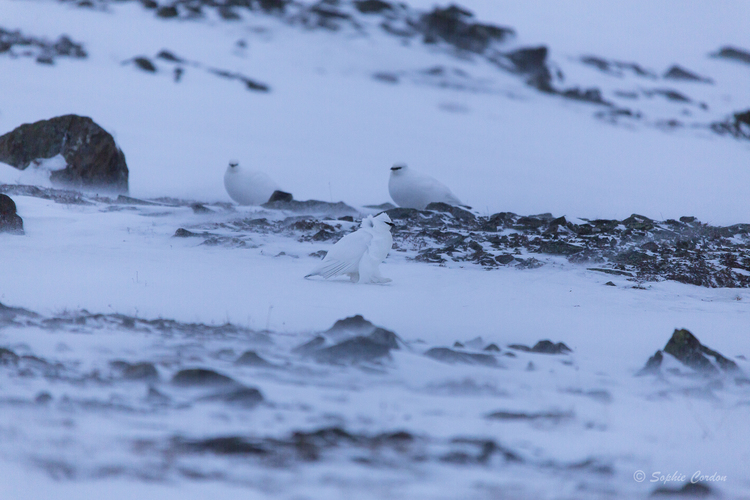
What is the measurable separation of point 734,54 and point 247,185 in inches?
1147

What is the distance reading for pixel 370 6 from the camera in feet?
85.4

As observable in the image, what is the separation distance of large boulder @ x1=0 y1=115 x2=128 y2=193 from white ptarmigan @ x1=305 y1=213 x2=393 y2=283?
6374 millimetres

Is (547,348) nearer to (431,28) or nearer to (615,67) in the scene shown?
(431,28)

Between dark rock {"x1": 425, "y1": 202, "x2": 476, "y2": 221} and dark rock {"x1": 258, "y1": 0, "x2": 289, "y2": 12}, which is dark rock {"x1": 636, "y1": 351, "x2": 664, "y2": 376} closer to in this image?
dark rock {"x1": 425, "y1": 202, "x2": 476, "y2": 221}

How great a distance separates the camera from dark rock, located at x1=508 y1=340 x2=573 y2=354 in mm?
4676

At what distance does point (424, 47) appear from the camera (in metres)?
24.7

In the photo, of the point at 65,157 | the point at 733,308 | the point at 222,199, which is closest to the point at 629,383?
the point at 733,308

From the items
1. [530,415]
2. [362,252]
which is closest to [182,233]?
[362,252]

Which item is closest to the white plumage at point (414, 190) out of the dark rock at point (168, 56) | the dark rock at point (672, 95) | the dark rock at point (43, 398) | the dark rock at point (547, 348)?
the dark rock at point (547, 348)

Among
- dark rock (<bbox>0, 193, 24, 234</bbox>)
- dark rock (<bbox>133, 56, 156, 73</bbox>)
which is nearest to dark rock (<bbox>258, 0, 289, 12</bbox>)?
dark rock (<bbox>133, 56, 156, 73</bbox>)

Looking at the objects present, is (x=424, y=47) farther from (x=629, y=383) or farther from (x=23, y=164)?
(x=629, y=383)

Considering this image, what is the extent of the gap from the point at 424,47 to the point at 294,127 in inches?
350

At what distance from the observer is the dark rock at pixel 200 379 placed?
361 cm

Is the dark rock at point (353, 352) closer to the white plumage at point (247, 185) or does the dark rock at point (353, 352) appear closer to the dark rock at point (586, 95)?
the white plumage at point (247, 185)
